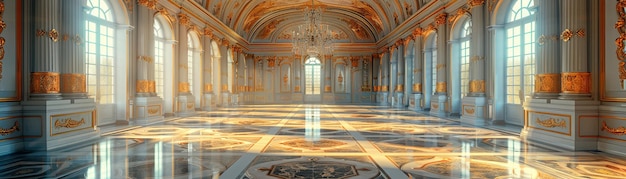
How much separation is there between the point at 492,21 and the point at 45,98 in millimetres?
10777

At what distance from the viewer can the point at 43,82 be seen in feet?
21.8

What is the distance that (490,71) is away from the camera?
437 inches

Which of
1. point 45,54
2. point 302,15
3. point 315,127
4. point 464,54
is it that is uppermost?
point 302,15

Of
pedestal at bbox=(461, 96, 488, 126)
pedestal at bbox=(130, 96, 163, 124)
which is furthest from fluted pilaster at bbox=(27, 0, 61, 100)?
pedestal at bbox=(461, 96, 488, 126)

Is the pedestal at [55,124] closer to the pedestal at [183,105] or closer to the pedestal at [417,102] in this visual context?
the pedestal at [183,105]

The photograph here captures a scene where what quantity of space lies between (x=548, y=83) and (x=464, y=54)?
626 centimetres

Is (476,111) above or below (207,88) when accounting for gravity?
below

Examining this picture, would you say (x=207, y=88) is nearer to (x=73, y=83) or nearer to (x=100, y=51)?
(x=100, y=51)

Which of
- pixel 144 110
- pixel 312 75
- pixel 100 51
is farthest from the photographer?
pixel 312 75

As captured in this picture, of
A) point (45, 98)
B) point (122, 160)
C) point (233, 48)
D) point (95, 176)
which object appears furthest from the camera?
point (233, 48)

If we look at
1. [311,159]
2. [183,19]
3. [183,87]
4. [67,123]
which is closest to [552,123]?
[311,159]

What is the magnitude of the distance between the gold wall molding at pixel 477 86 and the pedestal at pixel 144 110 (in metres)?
9.64

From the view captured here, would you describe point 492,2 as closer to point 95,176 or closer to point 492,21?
point 492,21

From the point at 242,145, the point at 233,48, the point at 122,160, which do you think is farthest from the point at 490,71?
the point at 233,48
